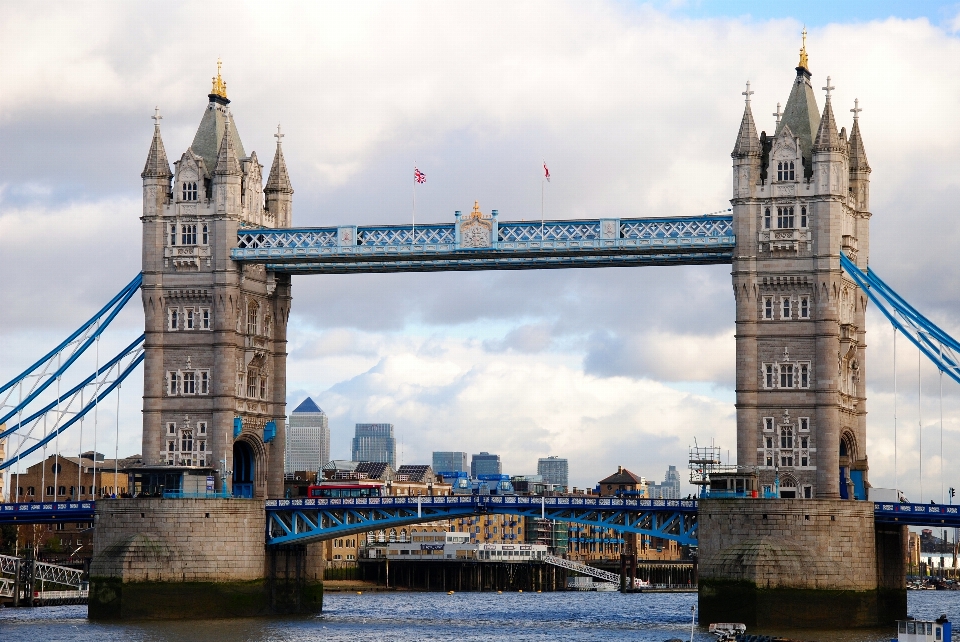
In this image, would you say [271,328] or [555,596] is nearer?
[271,328]

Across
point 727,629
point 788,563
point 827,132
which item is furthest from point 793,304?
point 727,629

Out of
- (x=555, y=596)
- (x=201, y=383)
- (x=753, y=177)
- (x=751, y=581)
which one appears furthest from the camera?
(x=555, y=596)

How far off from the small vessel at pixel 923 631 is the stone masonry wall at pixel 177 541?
155ft

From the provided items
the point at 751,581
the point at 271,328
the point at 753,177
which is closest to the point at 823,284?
the point at 753,177

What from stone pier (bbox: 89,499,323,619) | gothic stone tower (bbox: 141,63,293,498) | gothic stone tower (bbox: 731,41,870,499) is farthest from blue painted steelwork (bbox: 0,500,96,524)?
gothic stone tower (bbox: 731,41,870,499)

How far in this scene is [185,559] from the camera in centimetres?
11431

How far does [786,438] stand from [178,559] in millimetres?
39205

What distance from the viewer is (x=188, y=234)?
123m

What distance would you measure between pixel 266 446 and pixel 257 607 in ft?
45.6

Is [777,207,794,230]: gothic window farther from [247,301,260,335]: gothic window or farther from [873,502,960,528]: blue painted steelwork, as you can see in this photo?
[247,301,260,335]: gothic window

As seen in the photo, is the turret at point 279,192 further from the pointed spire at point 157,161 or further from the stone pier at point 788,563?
the stone pier at point 788,563

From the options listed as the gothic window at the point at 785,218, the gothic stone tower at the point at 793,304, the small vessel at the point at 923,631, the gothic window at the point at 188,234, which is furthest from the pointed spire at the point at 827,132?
the gothic window at the point at 188,234

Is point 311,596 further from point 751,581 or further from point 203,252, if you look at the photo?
point 751,581

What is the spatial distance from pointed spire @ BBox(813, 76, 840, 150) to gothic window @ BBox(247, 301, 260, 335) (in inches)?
1576
